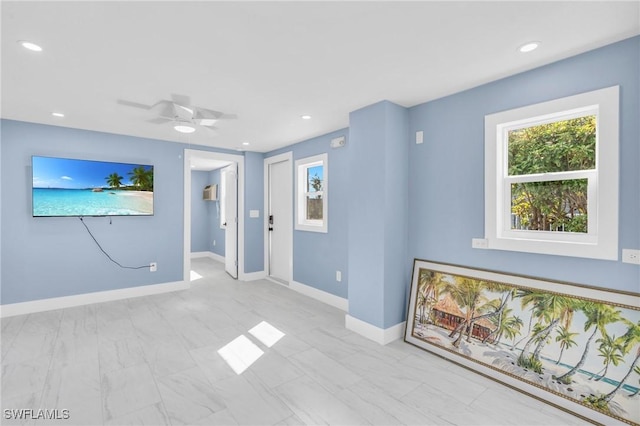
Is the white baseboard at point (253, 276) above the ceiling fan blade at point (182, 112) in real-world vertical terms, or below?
below

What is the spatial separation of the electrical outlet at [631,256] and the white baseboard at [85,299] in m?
5.29

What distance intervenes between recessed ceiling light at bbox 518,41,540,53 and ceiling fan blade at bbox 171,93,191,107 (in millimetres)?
2823

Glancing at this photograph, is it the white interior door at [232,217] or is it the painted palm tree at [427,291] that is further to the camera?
the white interior door at [232,217]

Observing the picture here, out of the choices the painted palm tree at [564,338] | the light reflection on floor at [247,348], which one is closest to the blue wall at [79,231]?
the light reflection on floor at [247,348]

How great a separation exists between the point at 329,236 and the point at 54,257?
3705mm

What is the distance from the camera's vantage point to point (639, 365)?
1.84 meters

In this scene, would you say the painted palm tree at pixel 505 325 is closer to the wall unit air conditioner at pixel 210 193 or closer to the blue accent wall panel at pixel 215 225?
the blue accent wall panel at pixel 215 225

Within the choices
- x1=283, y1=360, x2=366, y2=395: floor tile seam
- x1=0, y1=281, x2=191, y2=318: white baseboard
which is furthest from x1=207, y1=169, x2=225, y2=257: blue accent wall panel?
x1=283, y1=360, x2=366, y2=395: floor tile seam

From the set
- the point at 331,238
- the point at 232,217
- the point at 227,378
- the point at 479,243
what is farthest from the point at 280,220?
the point at 479,243

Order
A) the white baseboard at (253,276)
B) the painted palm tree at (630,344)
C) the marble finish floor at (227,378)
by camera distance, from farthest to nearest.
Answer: the white baseboard at (253,276) → the marble finish floor at (227,378) → the painted palm tree at (630,344)

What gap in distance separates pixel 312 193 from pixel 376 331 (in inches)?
93.8

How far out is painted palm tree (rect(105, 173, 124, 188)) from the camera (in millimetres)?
4242

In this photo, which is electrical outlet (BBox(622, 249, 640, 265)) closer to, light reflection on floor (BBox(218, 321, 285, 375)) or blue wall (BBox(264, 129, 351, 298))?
blue wall (BBox(264, 129, 351, 298))

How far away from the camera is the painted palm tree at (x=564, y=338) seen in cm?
209
